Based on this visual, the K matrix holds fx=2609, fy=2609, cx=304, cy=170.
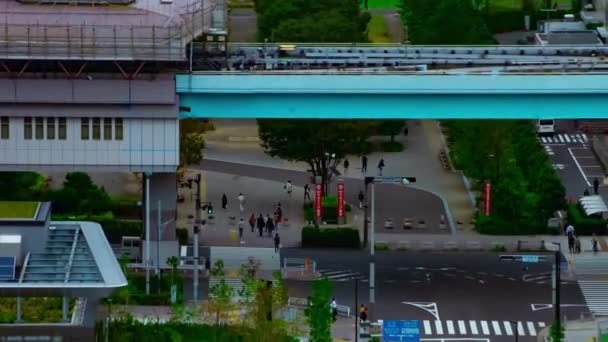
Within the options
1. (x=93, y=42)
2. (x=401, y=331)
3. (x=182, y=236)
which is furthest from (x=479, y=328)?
(x=93, y=42)

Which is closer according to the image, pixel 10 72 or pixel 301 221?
pixel 10 72

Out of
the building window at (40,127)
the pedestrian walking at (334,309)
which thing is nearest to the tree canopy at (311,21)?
the building window at (40,127)

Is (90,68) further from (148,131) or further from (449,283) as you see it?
(449,283)

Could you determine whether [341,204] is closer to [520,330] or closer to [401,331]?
[520,330]

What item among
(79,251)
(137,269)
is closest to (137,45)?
(137,269)

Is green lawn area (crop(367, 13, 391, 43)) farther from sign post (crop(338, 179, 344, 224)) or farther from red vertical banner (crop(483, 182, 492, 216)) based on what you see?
sign post (crop(338, 179, 344, 224))

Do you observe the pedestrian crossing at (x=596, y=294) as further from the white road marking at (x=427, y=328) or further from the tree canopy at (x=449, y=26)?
the tree canopy at (x=449, y=26)

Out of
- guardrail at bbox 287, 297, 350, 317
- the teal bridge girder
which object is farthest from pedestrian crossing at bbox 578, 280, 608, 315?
guardrail at bbox 287, 297, 350, 317
